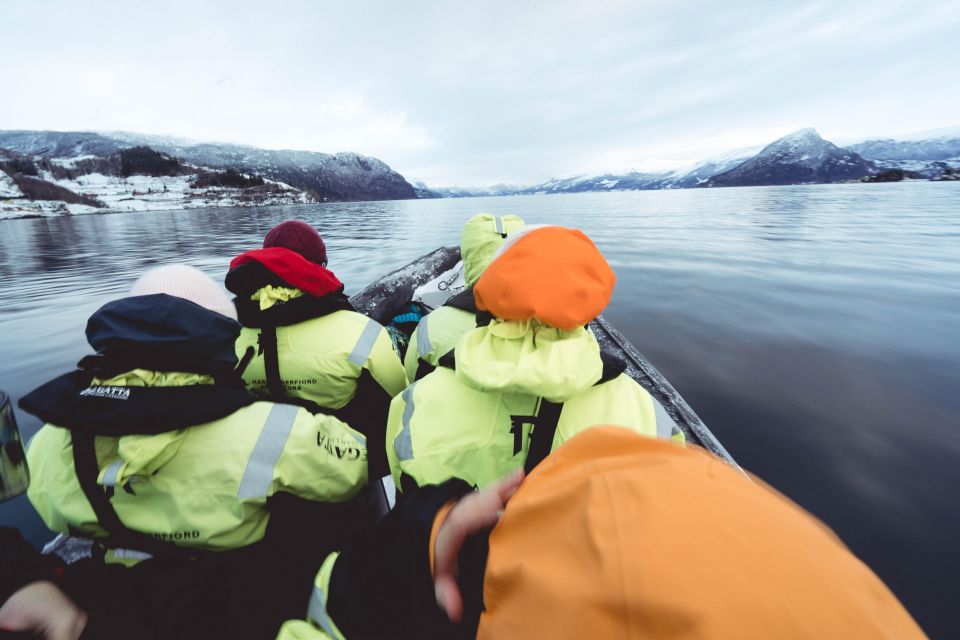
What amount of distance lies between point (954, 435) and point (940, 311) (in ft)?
16.2

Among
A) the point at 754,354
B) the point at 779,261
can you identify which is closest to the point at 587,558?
the point at 754,354

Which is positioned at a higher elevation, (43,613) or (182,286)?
(182,286)

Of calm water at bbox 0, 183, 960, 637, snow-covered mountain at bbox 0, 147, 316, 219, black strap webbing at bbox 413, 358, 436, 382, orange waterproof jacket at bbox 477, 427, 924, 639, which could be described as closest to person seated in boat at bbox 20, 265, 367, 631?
orange waterproof jacket at bbox 477, 427, 924, 639

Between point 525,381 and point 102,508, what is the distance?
166 cm

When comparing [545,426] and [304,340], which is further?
[304,340]

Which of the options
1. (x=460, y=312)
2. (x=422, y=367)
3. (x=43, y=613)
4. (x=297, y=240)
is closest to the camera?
(x=43, y=613)

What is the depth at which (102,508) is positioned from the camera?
1.41m

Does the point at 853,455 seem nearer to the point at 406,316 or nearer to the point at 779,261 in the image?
the point at 406,316

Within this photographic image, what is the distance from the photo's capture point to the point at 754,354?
6125 mm

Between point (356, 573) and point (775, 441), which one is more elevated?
point (356, 573)

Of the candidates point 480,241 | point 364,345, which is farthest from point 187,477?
point 480,241

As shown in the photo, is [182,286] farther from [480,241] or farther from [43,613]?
[480,241]

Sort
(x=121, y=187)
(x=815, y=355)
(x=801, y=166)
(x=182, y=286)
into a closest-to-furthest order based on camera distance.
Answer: (x=182, y=286) → (x=815, y=355) → (x=121, y=187) → (x=801, y=166)

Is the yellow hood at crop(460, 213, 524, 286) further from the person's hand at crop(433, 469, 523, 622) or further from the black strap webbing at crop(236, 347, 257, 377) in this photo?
the person's hand at crop(433, 469, 523, 622)
